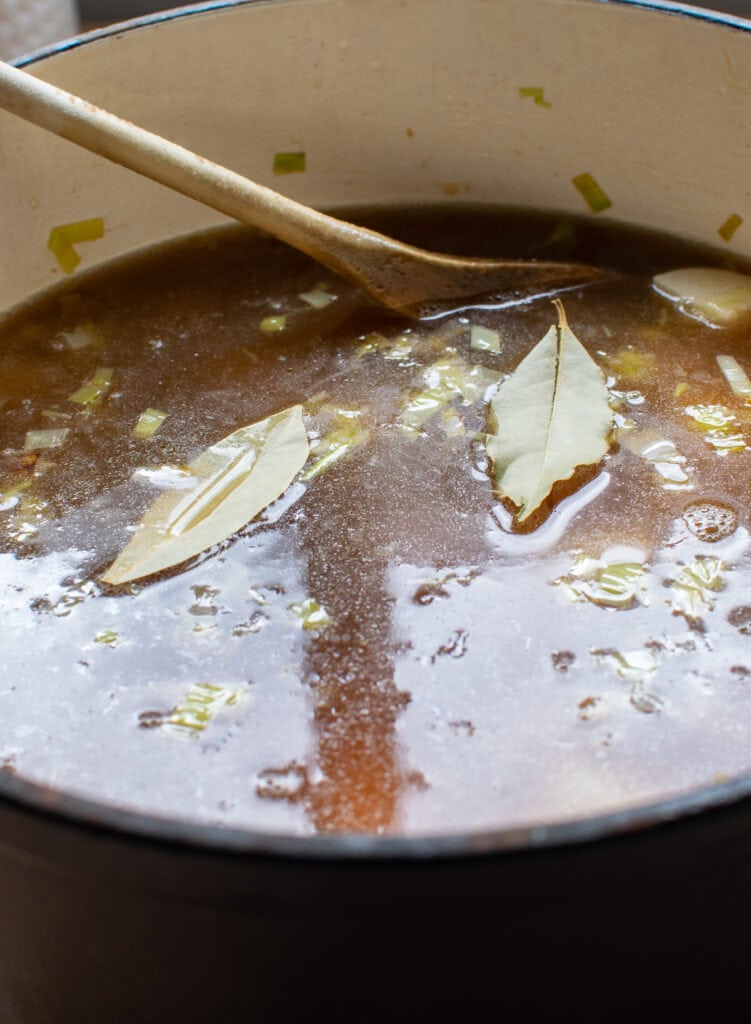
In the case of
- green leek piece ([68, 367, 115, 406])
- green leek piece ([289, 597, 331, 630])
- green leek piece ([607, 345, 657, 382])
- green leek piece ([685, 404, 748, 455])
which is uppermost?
green leek piece ([607, 345, 657, 382])

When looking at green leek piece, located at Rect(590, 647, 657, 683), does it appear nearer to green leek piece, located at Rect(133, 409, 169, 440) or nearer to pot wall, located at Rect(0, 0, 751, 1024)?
pot wall, located at Rect(0, 0, 751, 1024)

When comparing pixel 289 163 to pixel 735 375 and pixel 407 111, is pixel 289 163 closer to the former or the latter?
pixel 407 111

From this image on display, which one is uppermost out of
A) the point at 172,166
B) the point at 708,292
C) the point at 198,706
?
the point at 172,166

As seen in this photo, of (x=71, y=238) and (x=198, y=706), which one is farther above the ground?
(x=71, y=238)

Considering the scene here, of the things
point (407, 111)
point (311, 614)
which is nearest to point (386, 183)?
point (407, 111)

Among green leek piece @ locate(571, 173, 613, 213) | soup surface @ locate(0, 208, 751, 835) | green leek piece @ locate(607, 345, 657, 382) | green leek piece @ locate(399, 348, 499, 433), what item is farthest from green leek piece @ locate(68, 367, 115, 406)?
green leek piece @ locate(571, 173, 613, 213)

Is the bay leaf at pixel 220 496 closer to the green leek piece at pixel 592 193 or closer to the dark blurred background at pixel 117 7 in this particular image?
the green leek piece at pixel 592 193
